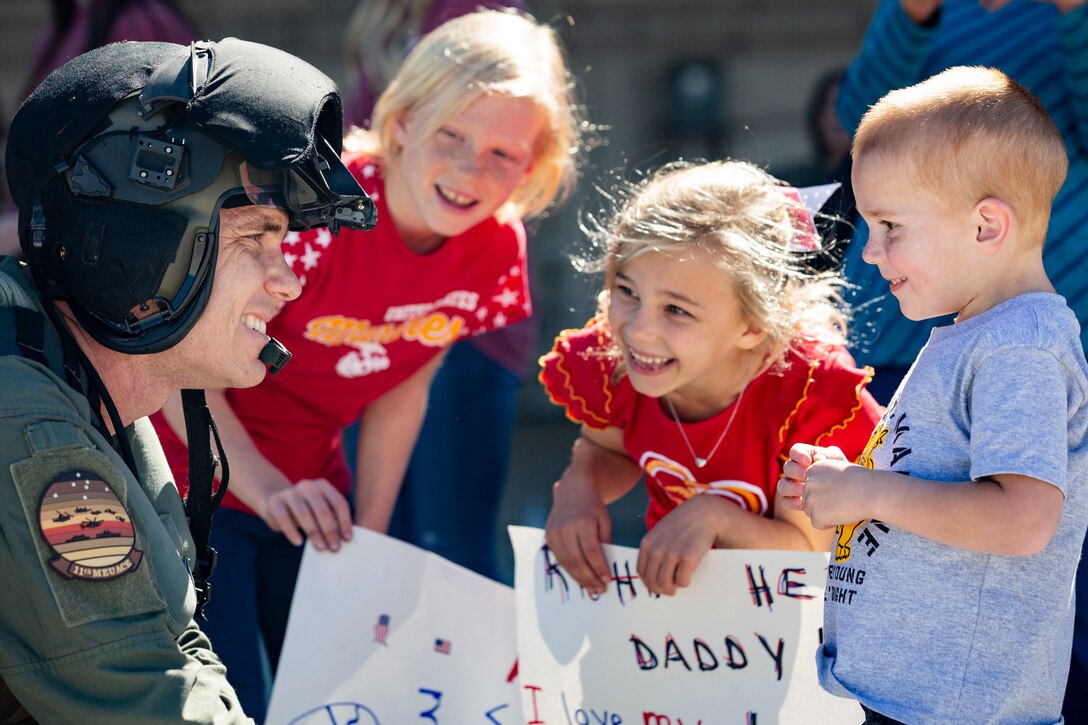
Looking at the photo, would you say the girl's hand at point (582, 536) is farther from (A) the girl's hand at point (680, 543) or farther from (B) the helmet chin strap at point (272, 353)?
(B) the helmet chin strap at point (272, 353)

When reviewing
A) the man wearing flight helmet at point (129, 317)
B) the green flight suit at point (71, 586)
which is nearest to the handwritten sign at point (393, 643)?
the man wearing flight helmet at point (129, 317)

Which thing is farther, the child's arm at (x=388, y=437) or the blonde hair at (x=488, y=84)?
the child's arm at (x=388, y=437)

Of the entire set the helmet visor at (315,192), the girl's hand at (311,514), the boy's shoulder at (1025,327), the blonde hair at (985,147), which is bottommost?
the girl's hand at (311,514)

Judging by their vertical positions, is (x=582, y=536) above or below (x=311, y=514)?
above

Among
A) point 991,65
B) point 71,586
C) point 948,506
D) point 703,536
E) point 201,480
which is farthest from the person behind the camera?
point 991,65

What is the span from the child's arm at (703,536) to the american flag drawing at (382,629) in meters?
0.64

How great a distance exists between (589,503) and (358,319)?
0.81 m

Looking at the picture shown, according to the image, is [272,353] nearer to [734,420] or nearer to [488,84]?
[734,420]

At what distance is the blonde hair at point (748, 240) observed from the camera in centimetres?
264

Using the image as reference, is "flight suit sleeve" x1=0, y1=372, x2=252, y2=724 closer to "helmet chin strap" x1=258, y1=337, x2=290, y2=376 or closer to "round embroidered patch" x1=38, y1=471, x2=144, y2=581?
"round embroidered patch" x1=38, y1=471, x2=144, y2=581

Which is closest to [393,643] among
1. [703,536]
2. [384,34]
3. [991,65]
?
[703,536]

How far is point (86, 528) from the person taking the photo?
68.9 inches

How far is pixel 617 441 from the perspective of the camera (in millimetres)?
2904

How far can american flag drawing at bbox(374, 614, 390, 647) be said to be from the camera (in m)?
2.90
